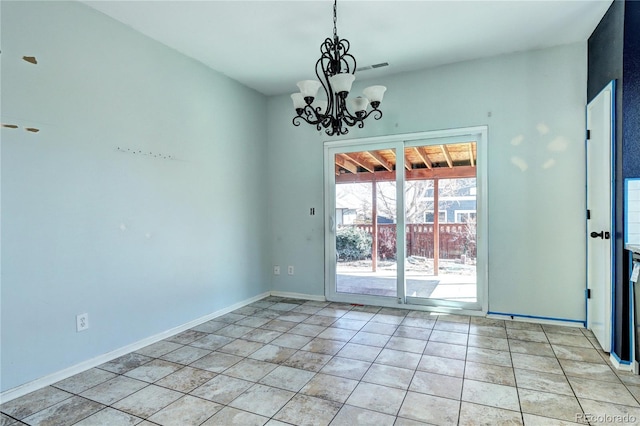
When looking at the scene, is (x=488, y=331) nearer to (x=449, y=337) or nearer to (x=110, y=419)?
(x=449, y=337)

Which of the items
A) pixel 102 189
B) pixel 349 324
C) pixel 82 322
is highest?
pixel 102 189

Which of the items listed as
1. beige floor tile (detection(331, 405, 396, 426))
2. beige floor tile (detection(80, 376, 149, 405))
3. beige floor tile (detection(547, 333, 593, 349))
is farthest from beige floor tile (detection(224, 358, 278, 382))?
beige floor tile (detection(547, 333, 593, 349))

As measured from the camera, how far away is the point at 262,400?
2.04 m

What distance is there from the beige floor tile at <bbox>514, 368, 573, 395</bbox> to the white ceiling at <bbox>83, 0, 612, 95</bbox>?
2.69 meters

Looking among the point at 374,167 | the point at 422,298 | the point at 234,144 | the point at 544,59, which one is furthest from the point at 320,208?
the point at 544,59

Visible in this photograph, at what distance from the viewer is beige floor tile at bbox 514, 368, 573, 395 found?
211 cm

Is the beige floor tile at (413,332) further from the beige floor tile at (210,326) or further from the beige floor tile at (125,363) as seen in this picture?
the beige floor tile at (125,363)

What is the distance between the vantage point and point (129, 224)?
9.20 ft

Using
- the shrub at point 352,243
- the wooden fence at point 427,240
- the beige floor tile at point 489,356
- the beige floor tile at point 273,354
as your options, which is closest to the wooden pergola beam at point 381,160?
the wooden fence at point 427,240

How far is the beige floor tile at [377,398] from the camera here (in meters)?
1.94

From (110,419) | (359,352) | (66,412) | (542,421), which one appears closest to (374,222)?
(359,352)

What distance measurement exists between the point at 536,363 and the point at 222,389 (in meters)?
2.22

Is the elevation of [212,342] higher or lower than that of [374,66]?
lower

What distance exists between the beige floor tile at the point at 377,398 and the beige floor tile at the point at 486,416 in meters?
0.35
